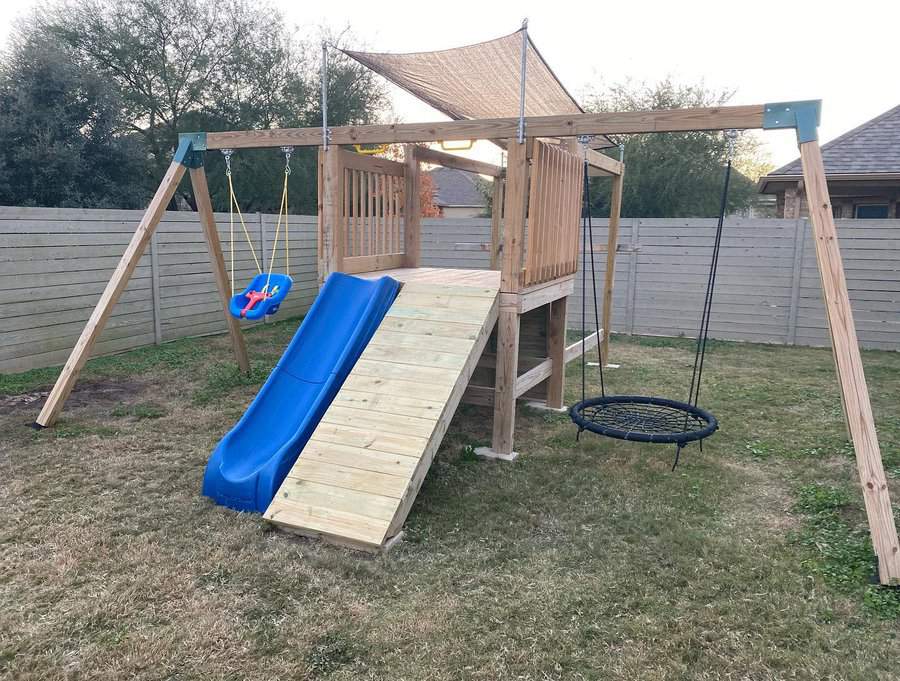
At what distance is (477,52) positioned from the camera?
210 inches

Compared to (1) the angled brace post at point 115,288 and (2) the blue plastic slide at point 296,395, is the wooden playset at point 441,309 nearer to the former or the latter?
(1) the angled brace post at point 115,288

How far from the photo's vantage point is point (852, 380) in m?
3.11

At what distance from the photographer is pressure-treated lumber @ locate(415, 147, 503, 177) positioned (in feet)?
18.8

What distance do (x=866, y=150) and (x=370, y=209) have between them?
9.60 meters

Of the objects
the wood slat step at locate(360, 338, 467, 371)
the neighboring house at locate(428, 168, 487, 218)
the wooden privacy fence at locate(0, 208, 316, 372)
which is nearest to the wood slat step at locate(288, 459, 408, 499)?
the wood slat step at locate(360, 338, 467, 371)

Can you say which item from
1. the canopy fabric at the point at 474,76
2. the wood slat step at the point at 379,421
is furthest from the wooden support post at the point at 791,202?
the wood slat step at the point at 379,421

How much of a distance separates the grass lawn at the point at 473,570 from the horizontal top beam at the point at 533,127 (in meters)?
2.09

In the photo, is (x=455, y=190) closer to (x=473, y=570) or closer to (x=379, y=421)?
(x=379, y=421)

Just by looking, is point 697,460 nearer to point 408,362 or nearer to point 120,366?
point 408,362

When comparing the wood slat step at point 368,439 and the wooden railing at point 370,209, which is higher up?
the wooden railing at point 370,209

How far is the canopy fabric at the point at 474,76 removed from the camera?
526cm

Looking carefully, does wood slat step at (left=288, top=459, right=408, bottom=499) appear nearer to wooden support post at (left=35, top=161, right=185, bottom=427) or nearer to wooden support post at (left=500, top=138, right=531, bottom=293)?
wooden support post at (left=500, top=138, right=531, bottom=293)

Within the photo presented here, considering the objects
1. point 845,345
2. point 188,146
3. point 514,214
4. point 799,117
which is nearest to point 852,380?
point 845,345

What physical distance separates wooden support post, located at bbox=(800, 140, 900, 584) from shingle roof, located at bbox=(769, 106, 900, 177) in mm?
8410
